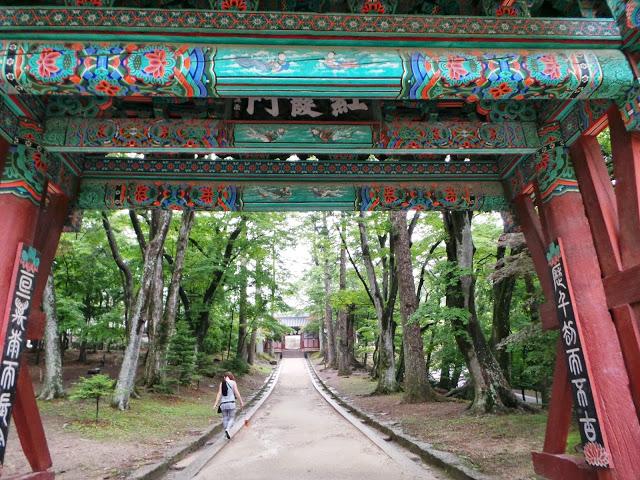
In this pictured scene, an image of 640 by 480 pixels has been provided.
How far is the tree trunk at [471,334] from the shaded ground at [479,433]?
1.55 feet

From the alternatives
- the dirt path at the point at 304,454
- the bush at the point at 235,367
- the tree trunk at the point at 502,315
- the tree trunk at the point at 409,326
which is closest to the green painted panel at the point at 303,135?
the dirt path at the point at 304,454

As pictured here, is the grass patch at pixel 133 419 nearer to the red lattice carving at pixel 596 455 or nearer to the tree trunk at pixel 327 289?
the red lattice carving at pixel 596 455

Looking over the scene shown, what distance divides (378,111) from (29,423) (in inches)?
200

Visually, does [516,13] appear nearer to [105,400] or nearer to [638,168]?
[638,168]

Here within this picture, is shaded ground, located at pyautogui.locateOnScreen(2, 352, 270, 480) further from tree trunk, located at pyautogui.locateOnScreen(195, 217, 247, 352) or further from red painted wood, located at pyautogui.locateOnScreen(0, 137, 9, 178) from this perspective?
tree trunk, located at pyautogui.locateOnScreen(195, 217, 247, 352)

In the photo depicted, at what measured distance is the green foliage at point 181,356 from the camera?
17.2 meters

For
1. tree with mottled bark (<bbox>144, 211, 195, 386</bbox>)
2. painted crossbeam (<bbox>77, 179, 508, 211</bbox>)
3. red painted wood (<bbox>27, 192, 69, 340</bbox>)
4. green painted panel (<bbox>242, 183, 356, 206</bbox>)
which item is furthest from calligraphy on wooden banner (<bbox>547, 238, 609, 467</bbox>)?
tree with mottled bark (<bbox>144, 211, 195, 386</bbox>)

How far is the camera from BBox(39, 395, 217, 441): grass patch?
968 cm

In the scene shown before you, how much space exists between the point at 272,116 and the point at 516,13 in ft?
9.09

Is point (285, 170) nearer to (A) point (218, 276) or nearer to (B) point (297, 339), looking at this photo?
(A) point (218, 276)

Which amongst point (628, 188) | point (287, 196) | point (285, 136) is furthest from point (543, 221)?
point (287, 196)

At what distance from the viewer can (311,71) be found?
3947 millimetres

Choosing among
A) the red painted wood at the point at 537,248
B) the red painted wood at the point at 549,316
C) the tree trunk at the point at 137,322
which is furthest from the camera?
the tree trunk at the point at 137,322

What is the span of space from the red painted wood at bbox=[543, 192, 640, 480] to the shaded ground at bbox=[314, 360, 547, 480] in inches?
97.8
